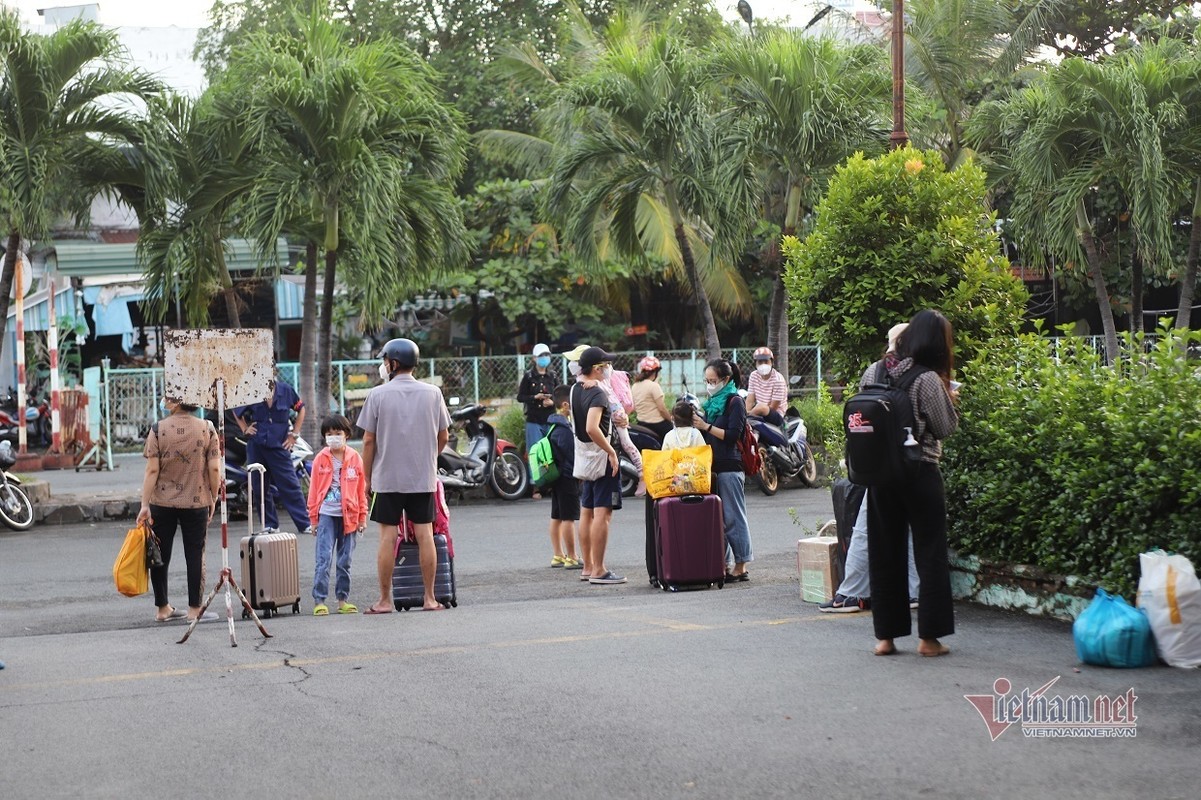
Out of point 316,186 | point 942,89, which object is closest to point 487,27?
point 942,89

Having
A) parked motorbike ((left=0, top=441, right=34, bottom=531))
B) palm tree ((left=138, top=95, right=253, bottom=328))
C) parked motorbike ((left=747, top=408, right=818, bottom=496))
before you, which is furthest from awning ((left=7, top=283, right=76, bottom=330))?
parked motorbike ((left=747, top=408, right=818, bottom=496))

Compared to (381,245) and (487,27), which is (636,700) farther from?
(487,27)

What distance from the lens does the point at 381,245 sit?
17.1m

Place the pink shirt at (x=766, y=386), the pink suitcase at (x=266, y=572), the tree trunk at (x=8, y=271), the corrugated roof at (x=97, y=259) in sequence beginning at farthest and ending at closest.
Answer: the corrugated roof at (x=97, y=259)
the tree trunk at (x=8, y=271)
the pink shirt at (x=766, y=386)
the pink suitcase at (x=266, y=572)

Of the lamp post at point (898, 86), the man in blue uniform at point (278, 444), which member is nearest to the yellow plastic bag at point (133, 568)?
the man in blue uniform at point (278, 444)

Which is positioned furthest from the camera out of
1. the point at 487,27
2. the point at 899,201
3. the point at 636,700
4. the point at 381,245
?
the point at 487,27

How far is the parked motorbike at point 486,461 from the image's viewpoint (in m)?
17.6

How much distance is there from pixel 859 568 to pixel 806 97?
11659 millimetres

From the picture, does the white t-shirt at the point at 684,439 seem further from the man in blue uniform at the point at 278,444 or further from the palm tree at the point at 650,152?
the palm tree at the point at 650,152

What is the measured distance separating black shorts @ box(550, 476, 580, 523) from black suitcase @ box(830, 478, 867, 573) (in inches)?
125

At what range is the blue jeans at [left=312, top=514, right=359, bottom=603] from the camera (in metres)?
10.0

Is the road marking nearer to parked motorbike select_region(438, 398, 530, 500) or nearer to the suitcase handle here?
the suitcase handle

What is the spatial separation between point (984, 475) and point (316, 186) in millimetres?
11030

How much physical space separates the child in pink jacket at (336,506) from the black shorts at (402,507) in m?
0.70
